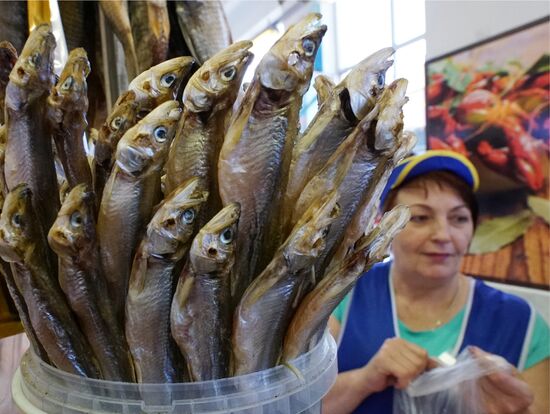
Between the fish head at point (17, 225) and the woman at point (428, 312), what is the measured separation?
3.32 feet

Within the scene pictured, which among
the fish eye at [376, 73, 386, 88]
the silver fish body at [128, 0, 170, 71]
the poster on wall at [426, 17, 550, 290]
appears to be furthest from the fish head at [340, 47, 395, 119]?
the poster on wall at [426, 17, 550, 290]

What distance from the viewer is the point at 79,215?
1.34ft

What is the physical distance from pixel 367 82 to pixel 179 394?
0.33 m

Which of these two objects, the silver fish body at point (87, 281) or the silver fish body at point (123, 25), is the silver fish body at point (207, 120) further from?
the silver fish body at point (123, 25)

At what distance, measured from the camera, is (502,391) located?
1188 mm

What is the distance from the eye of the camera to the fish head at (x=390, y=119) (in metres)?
0.41

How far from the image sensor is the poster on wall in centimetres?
156

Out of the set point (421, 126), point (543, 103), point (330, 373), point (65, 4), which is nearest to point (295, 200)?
point (330, 373)

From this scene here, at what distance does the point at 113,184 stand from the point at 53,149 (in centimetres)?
12

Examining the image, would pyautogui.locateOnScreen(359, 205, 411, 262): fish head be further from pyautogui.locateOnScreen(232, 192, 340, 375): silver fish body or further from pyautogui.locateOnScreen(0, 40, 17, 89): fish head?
pyautogui.locateOnScreen(0, 40, 17, 89): fish head

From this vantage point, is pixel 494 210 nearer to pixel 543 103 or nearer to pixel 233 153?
pixel 543 103

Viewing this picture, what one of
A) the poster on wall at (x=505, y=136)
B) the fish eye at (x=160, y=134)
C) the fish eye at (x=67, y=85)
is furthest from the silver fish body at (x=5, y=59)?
the poster on wall at (x=505, y=136)

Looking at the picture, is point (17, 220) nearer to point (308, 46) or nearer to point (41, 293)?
point (41, 293)

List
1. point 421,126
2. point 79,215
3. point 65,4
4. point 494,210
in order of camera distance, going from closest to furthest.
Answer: point 79,215 < point 65,4 < point 494,210 < point 421,126
